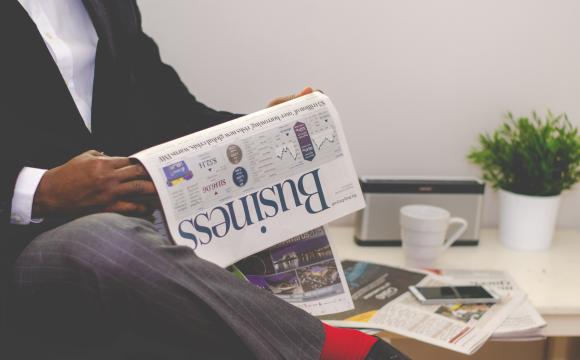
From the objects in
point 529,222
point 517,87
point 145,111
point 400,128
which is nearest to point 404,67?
point 400,128

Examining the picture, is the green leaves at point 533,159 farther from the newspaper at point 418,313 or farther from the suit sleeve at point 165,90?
the suit sleeve at point 165,90

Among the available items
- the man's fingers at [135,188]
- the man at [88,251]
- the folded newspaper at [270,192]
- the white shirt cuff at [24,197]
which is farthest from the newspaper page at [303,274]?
the white shirt cuff at [24,197]

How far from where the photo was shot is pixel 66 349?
811 mm

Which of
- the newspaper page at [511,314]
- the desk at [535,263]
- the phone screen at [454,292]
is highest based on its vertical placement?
the phone screen at [454,292]

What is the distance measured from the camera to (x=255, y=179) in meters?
0.95

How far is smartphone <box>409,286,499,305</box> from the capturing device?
1128mm

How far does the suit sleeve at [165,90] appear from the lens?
116 cm

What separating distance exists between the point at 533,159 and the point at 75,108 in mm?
947

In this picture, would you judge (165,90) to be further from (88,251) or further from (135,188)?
(88,251)

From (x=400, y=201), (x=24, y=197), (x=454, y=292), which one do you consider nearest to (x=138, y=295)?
(x=24, y=197)

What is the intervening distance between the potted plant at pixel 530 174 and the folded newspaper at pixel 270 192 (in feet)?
1.73

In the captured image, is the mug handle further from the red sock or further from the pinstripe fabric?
the pinstripe fabric

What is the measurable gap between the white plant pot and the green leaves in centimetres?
2

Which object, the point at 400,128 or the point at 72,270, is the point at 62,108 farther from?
the point at 400,128
